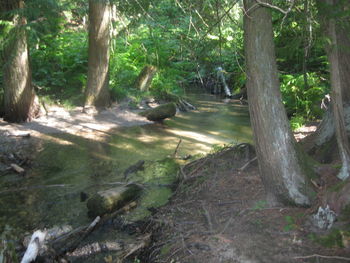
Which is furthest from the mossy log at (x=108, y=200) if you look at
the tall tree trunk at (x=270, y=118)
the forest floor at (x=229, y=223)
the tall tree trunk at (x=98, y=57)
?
the tall tree trunk at (x=98, y=57)

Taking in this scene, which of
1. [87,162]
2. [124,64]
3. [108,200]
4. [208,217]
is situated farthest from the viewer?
[124,64]

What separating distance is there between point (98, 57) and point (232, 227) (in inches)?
395

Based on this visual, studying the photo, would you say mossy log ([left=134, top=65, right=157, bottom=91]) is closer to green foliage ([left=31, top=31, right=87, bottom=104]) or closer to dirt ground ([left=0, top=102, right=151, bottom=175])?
dirt ground ([left=0, top=102, right=151, bottom=175])

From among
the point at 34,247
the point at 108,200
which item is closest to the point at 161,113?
the point at 108,200

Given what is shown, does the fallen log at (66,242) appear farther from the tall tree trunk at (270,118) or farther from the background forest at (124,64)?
the background forest at (124,64)

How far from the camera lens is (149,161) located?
9180mm

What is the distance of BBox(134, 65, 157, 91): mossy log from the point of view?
16.0 m

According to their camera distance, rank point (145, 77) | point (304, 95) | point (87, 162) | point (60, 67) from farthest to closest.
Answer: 1. point (145, 77)
2. point (60, 67)
3. point (304, 95)
4. point (87, 162)

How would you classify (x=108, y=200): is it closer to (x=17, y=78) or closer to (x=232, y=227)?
(x=232, y=227)

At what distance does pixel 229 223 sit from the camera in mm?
5047

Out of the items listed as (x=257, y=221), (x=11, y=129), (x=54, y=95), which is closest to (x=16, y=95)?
(x=11, y=129)

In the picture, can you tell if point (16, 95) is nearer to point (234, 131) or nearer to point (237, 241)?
point (234, 131)

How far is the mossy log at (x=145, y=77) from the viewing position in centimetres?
1598

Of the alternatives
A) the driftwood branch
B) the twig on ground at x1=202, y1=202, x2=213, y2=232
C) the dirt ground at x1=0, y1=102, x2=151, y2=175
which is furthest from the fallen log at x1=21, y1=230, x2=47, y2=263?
the dirt ground at x1=0, y1=102, x2=151, y2=175
